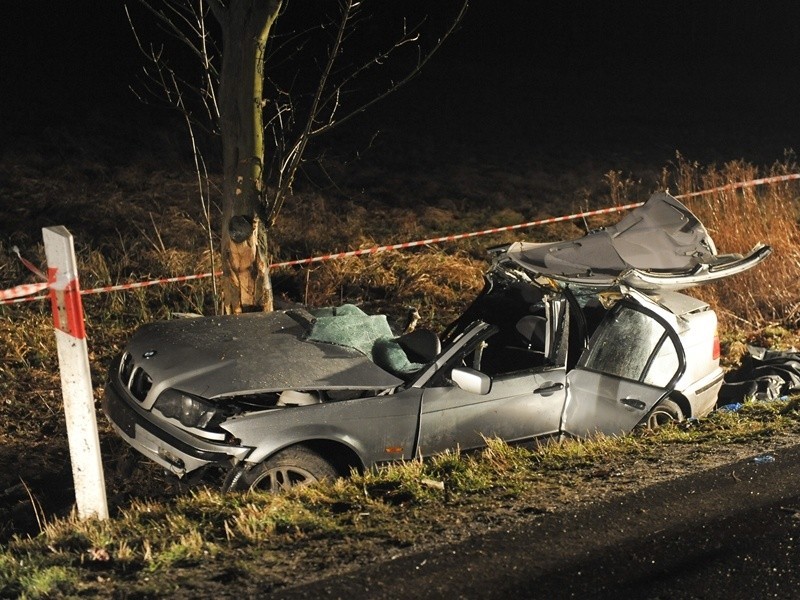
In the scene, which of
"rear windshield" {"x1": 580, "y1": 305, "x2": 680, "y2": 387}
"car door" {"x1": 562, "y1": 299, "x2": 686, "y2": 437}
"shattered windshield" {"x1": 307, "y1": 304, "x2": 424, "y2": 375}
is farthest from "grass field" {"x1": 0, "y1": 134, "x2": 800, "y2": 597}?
"shattered windshield" {"x1": 307, "y1": 304, "x2": 424, "y2": 375}

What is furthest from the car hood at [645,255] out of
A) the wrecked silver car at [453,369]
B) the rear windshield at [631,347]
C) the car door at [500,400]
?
the car door at [500,400]

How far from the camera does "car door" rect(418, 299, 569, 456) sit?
642cm

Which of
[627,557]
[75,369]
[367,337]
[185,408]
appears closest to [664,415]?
[367,337]

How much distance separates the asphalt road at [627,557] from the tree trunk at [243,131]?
14.1 feet

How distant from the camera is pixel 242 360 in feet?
20.3

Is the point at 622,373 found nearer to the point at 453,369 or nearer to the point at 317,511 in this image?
the point at 453,369

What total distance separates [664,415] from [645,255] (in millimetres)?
1178

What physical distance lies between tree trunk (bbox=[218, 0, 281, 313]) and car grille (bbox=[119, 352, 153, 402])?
2269 millimetres

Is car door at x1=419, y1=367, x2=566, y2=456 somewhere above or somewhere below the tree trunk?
below

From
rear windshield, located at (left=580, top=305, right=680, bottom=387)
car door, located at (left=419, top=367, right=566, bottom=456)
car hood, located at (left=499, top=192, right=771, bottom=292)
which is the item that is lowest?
car door, located at (left=419, top=367, right=566, bottom=456)

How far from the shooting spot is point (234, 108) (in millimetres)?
8633

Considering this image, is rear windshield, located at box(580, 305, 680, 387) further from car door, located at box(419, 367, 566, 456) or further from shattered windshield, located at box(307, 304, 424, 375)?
shattered windshield, located at box(307, 304, 424, 375)

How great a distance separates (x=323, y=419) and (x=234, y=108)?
361 cm

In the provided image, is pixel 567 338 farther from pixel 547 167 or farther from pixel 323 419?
pixel 547 167
